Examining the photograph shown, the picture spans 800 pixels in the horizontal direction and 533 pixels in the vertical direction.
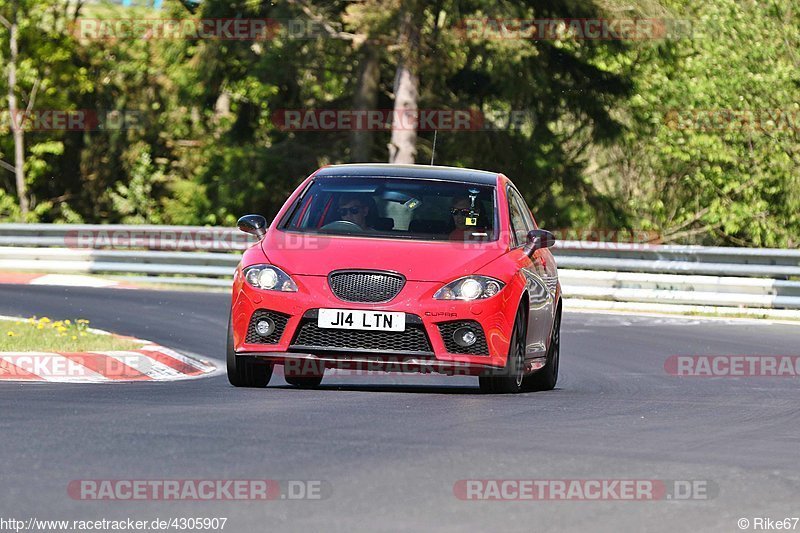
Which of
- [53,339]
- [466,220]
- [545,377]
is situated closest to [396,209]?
[466,220]

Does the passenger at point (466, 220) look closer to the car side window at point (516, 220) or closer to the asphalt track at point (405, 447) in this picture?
the car side window at point (516, 220)

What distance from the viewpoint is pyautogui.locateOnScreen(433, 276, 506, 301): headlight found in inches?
408

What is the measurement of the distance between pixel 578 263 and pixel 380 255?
14097 millimetres

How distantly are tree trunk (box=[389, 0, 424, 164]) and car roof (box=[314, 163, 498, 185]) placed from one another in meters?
19.0

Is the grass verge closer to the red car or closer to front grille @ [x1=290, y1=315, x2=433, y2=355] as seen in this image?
the red car

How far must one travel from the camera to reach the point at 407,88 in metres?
31.8

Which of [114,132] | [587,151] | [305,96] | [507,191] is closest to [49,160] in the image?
[114,132]

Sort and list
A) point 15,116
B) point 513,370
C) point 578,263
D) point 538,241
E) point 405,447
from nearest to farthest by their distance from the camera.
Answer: point 405,447, point 513,370, point 538,241, point 578,263, point 15,116

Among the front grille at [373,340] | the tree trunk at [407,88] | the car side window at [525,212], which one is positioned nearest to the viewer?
the front grille at [373,340]

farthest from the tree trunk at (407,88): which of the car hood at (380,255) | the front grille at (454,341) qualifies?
the front grille at (454,341)

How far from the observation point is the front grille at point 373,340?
1027 cm

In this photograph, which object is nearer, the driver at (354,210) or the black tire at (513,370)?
the black tire at (513,370)

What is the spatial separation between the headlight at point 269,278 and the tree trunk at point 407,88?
20496mm

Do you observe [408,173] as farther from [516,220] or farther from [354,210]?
[516,220]
